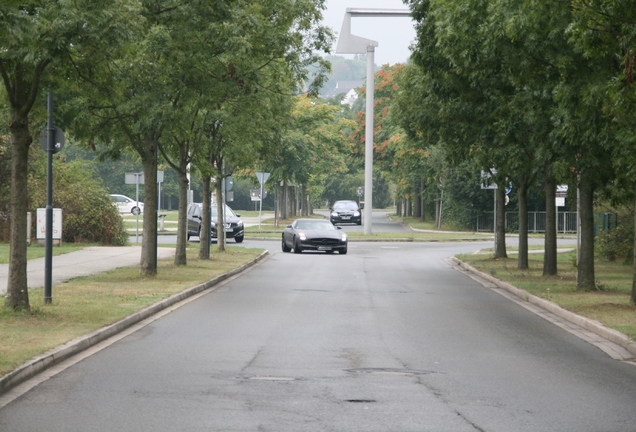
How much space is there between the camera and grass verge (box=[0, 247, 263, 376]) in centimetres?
981

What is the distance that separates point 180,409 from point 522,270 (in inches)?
698

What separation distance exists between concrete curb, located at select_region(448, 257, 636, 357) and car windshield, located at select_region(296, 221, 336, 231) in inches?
465

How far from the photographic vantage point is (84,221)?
3247cm

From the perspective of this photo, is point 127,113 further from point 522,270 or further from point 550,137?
point 522,270

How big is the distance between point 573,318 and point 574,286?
17.3 feet

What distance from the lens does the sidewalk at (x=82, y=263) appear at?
18205 millimetres

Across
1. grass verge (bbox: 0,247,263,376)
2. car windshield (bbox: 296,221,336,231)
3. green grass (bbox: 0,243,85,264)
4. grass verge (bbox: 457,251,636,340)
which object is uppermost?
car windshield (bbox: 296,221,336,231)

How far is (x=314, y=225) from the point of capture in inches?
1319

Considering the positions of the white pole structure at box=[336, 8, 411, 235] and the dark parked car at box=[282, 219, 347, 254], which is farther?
the white pole structure at box=[336, 8, 411, 235]

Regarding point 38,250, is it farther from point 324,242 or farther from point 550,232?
point 550,232

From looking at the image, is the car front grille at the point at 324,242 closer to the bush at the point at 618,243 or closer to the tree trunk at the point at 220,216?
the tree trunk at the point at 220,216

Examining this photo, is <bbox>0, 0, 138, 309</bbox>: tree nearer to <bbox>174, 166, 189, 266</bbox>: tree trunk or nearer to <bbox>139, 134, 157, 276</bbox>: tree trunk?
<bbox>139, 134, 157, 276</bbox>: tree trunk

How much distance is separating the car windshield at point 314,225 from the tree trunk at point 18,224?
20.8 metres

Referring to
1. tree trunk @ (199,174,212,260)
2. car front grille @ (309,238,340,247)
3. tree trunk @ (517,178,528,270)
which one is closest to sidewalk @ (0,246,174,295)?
tree trunk @ (199,174,212,260)
